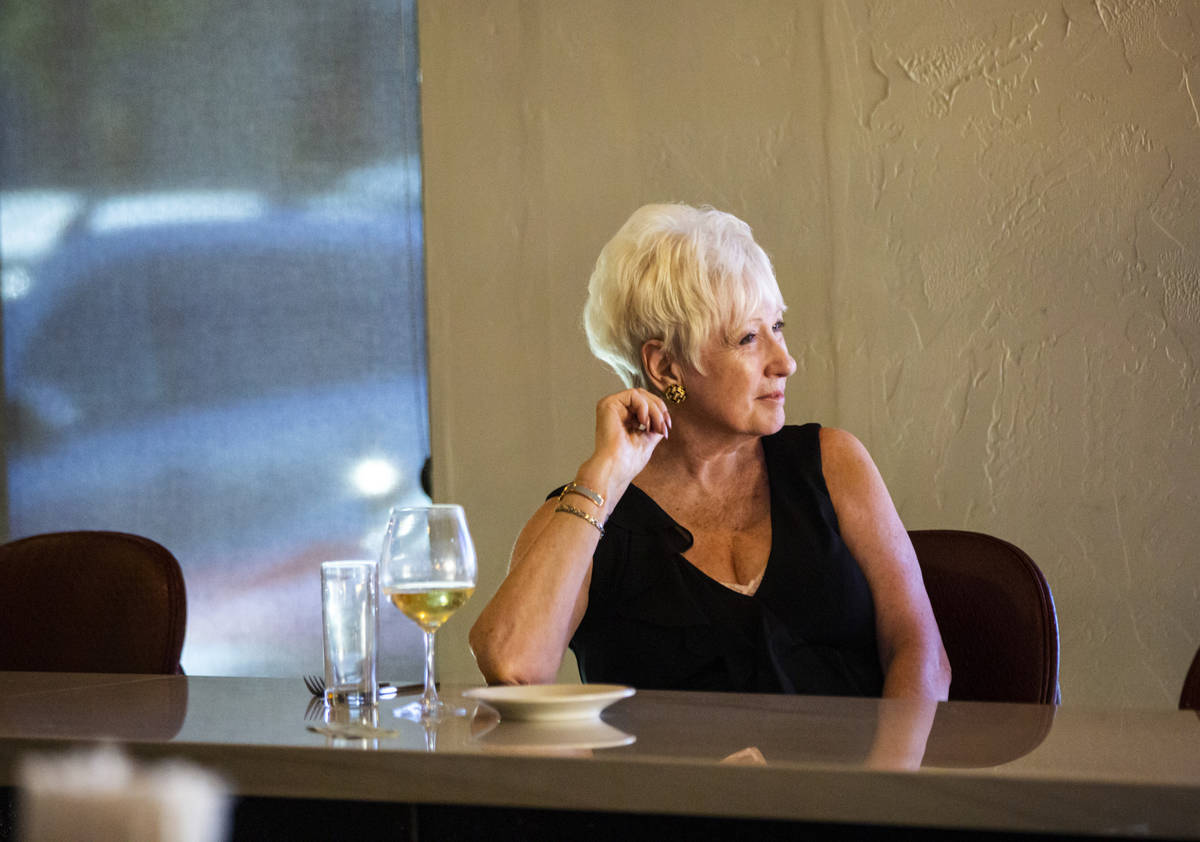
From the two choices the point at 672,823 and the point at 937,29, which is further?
the point at 937,29

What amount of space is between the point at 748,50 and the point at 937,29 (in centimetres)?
43

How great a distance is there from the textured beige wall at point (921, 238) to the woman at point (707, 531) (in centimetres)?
71

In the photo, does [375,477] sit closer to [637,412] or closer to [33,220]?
[33,220]

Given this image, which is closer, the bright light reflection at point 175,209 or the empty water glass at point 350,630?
the empty water glass at point 350,630

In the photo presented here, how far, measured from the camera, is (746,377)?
2027mm

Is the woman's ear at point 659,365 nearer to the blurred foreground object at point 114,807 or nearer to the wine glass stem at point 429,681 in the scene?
the wine glass stem at point 429,681

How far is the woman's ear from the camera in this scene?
2.11 meters

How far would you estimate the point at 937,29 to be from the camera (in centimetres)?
269

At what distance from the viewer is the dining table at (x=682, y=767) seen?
0.82 m

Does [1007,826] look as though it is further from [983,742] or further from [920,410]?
[920,410]

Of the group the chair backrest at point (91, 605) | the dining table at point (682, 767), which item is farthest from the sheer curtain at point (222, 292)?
the dining table at point (682, 767)

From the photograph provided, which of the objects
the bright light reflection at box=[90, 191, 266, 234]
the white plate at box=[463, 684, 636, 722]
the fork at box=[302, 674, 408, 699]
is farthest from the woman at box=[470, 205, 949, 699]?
the bright light reflection at box=[90, 191, 266, 234]

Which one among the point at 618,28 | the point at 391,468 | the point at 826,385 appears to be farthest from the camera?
the point at 391,468

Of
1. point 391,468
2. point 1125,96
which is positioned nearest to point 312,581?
point 391,468
